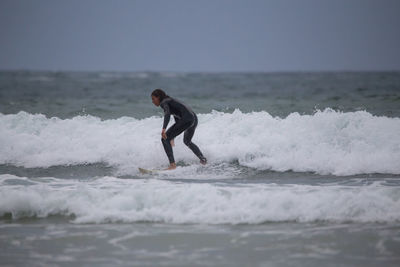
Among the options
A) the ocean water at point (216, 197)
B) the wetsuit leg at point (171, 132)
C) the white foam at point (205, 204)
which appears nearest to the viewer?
the ocean water at point (216, 197)

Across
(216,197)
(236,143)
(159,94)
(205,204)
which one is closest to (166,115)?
(159,94)

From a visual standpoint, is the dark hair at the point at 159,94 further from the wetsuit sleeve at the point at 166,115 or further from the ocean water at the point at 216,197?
the ocean water at the point at 216,197

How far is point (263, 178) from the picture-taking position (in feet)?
31.5

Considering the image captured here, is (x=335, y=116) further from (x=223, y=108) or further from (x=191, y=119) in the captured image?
(x=223, y=108)

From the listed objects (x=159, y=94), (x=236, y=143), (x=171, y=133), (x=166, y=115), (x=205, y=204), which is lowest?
(x=205, y=204)

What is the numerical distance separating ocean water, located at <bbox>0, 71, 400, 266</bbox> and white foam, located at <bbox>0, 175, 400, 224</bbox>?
0.02 meters

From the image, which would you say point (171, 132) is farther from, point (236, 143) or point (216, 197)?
point (216, 197)

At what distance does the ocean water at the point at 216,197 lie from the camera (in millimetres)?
5695

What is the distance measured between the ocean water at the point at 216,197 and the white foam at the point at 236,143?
0.04 metres

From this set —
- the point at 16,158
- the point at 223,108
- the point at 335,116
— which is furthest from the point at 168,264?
the point at 223,108

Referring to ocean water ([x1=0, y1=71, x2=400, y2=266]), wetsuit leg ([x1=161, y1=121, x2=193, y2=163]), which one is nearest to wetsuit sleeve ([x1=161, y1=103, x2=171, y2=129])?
wetsuit leg ([x1=161, y1=121, x2=193, y2=163])

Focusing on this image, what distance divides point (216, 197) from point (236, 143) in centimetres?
464

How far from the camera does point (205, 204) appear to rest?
7230 mm

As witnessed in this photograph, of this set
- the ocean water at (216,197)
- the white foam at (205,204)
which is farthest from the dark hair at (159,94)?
the white foam at (205,204)
